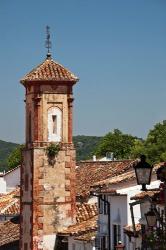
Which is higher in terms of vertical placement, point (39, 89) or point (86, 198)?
point (39, 89)

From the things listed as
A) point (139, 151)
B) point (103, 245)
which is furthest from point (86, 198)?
point (139, 151)

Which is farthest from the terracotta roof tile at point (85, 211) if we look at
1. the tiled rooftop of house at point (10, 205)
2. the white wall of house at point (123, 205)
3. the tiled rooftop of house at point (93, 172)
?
the white wall of house at point (123, 205)

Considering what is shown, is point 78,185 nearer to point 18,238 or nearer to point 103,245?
point 18,238

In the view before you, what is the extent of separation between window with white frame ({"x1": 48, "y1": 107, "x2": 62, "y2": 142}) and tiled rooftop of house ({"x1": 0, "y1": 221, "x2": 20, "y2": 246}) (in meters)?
8.05

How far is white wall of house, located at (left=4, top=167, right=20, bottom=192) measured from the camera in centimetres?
9281

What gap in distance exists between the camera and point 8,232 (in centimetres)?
5753

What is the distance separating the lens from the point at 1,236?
55.5m

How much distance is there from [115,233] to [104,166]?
20.7 m

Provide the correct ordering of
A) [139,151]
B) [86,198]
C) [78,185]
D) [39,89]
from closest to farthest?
[39,89] < [86,198] < [78,185] < [139,151]

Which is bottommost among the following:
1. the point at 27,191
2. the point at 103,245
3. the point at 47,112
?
the point at 103,245

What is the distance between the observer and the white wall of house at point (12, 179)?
305 ft

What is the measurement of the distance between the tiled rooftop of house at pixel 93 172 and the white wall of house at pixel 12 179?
32753 millimetres

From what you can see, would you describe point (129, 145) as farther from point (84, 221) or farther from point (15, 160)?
point (84, 221)

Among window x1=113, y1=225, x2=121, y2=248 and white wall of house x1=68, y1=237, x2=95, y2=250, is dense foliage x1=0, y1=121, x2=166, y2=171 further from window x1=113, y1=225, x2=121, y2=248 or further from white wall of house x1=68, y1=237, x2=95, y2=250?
window x1=113, y1=225, x2=121, y2=248
